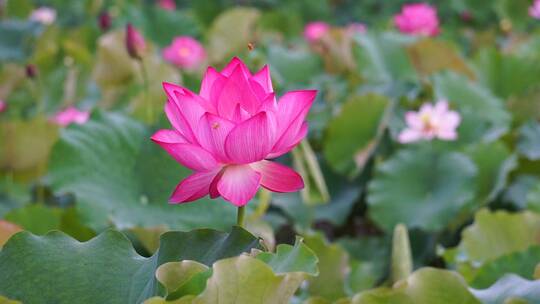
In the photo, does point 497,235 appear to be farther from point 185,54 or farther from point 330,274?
point 185,54

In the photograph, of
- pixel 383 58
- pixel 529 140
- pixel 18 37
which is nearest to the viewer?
pixel 529 140

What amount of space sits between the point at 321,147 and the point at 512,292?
1.25 metres

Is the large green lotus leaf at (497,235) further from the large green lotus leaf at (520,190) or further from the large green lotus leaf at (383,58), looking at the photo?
the large green lotus leaf at (383,58)

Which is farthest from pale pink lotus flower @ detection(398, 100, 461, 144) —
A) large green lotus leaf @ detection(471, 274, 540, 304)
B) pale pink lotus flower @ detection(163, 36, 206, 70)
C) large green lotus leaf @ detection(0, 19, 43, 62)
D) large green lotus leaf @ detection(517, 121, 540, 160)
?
large green lotus leaf @ detection(0, 19, 43, 62)

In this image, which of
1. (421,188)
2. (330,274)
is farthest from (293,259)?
(421,188)

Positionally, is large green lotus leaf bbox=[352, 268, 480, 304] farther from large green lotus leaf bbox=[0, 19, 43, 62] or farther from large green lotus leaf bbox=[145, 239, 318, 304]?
large green lotus leaf bbox=[0, 19, 43, 62]

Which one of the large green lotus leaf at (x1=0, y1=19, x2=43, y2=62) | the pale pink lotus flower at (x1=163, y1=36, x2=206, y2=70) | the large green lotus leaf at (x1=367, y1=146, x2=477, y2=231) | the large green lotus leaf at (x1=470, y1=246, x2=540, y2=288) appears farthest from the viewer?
the large green lotus leaf at (x1=0, y1=19, x2=43, y2=62)

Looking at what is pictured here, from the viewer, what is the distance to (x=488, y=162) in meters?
1.76

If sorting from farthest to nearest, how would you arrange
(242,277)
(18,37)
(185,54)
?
(18,37) < (185,54) < (242,277)

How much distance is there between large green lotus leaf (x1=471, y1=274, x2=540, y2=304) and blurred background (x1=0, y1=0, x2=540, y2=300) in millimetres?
215

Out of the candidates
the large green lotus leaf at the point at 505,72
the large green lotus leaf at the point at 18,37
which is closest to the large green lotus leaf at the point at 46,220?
the large green lotus leaf at the point at 505,72

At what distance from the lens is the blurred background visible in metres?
1.35

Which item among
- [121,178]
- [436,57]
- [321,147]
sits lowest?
[321,147]

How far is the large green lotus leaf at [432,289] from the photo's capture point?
82cm
